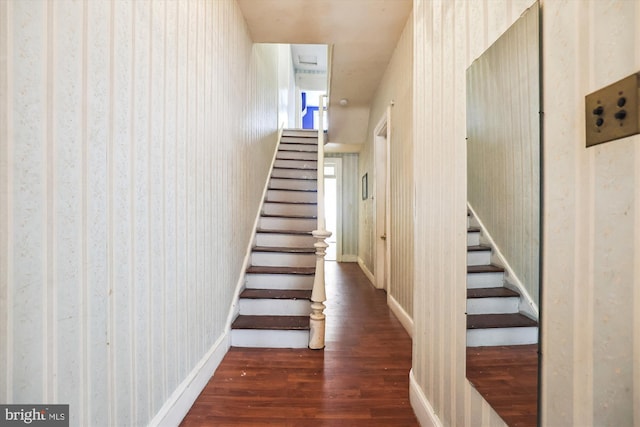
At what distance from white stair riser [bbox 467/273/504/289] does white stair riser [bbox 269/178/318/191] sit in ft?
9.80

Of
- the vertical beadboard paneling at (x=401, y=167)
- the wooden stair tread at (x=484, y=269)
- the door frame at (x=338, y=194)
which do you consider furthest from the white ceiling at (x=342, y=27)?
the door frame at (x=338, y=194)

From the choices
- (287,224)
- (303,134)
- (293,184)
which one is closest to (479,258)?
(287,224)

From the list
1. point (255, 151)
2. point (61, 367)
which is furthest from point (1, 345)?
point (255, 151)

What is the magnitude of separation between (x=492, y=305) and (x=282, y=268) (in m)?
2.03

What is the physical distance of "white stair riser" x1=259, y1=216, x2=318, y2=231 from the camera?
324 cm

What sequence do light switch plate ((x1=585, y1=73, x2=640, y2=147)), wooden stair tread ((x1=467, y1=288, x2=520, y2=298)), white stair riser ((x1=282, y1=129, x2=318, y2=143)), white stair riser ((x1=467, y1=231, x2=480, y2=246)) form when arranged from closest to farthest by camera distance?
light switch plate ((x1=585, y1=73, x2=640, y2=147)) < wooden stair tread ((x1=467, y1=288, x2=520, y2=298)) < white stair riser ((x1=467, y1=231, x2=480, y2=246)) < white stair riser ((x1=282, y1=129, x2=318, y2=143))

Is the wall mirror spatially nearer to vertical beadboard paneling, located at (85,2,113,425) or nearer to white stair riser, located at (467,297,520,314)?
white stair riser, located at (467,297,520,314)

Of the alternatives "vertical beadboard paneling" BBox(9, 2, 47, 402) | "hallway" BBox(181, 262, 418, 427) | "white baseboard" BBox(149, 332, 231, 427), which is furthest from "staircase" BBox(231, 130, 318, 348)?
"vertical beadboard paneling" BBox(9, 2, 47, 402)

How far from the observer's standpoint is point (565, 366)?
1.96 feet

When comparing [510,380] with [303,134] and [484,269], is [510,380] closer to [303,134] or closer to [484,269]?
[484,269]

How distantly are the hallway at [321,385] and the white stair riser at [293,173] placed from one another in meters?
2.20

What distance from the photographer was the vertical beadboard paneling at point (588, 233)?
483 millimetres

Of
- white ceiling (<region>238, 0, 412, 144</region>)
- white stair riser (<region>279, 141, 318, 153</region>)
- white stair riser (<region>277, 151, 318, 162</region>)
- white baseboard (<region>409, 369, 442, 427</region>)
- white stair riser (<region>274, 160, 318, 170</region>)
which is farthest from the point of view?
white stair riser (<region>279, 141, 318, 153</region>)

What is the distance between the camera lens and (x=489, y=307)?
2.86 ft
